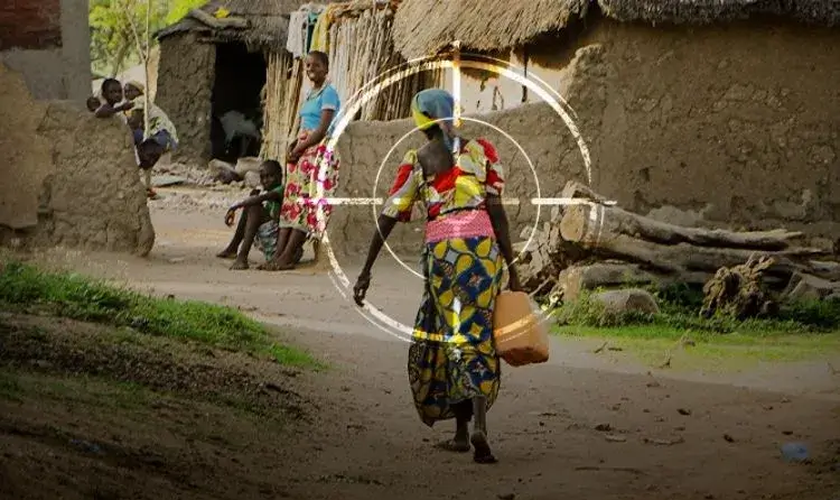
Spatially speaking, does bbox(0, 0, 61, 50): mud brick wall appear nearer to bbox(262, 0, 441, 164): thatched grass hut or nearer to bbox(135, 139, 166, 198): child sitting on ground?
bbox(135, 139, 166, 198): child sitting on ground

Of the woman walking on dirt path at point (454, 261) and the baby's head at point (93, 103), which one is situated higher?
the baby's head at point (93, 103)

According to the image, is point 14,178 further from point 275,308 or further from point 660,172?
point 660,172

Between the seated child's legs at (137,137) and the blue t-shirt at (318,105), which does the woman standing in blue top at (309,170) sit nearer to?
the blue t-shirt at (318,105)

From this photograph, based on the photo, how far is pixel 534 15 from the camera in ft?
46.3

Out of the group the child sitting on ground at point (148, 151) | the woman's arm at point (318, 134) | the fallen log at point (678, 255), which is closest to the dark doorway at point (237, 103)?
the child sitting on ground at point (148, 151)

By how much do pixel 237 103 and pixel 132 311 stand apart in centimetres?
2198

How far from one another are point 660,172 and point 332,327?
403 centimetres

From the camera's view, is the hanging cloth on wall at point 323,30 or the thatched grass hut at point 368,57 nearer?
the thatched grass hut at point 368,57

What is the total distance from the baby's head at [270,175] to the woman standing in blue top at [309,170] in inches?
12.2

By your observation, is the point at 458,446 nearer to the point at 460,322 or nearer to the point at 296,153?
the point at 460,322

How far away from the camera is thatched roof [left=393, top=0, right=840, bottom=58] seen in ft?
43.8

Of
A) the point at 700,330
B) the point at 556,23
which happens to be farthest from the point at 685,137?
the point at 700,330

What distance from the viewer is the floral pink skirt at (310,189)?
518 inches

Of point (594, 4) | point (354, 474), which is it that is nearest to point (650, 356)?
point (354, 474)
